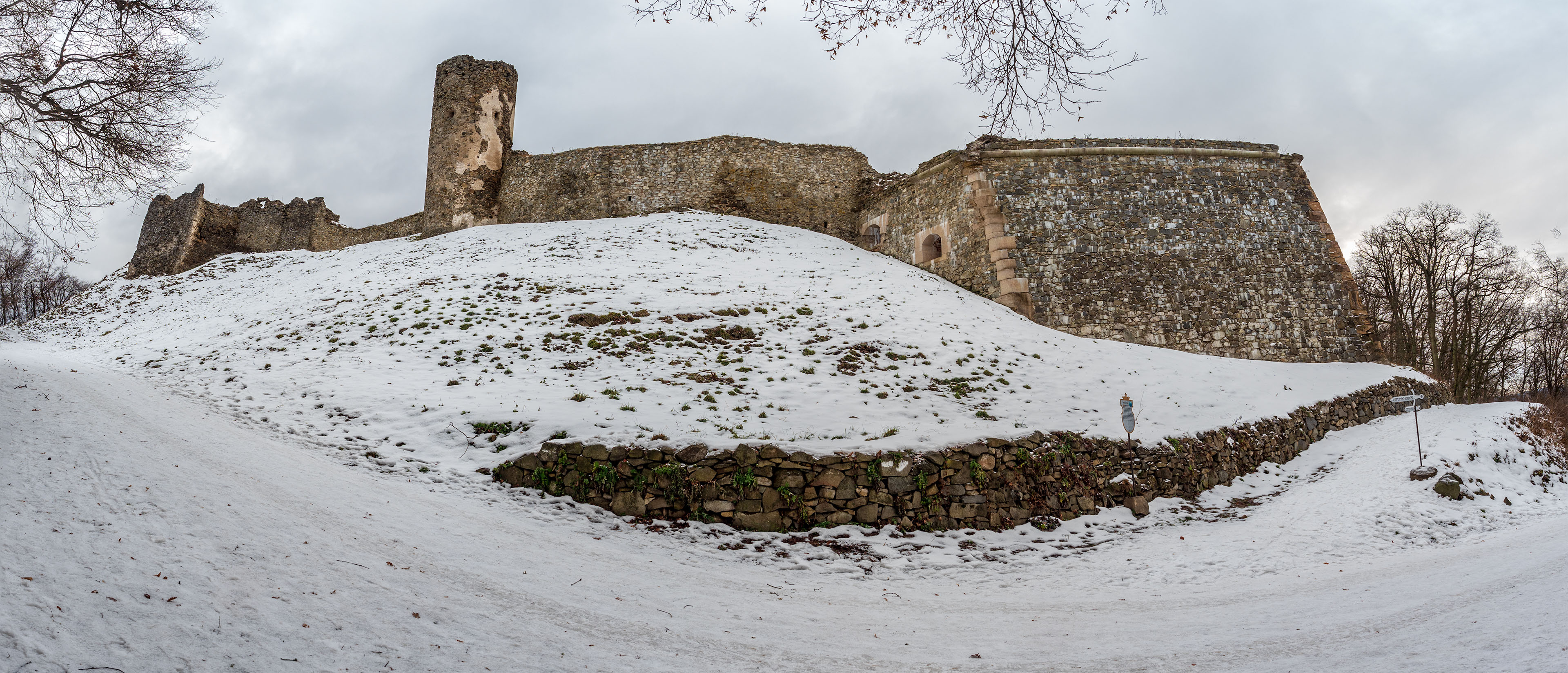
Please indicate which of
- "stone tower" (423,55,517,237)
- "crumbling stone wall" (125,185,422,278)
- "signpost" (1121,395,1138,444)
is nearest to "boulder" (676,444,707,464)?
"signpost" (1121,395,1138,444)

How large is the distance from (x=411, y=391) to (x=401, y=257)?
11.4m

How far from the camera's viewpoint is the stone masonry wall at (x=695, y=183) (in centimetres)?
2238

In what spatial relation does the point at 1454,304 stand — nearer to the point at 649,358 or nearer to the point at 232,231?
the point at 649,358

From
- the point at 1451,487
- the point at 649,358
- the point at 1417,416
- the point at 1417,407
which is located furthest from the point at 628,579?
the point at 1417,407

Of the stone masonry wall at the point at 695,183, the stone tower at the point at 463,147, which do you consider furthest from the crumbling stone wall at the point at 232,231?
the stone masonry wall at the point at 695,183

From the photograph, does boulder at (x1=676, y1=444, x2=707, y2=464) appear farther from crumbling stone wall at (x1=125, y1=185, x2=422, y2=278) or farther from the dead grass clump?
crumbling stone wall at (x1=125, y1=185, x2=422, y2=278)

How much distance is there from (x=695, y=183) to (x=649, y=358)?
45.0 feet

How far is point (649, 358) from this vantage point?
9914 mm

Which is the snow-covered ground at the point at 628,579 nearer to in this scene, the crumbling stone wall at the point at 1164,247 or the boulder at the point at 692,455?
the boulder at the point at 692,455

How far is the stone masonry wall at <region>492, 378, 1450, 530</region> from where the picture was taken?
22.9 feet

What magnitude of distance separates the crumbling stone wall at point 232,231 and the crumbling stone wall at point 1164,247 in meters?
19.2

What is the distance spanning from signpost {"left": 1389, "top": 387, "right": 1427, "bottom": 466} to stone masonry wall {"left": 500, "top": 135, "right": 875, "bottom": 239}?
14.4 metres

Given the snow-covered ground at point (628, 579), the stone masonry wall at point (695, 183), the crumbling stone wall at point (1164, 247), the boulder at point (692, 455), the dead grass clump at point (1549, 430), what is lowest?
the snow-covered ground at point (628, 579)

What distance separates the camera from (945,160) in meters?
18.9
